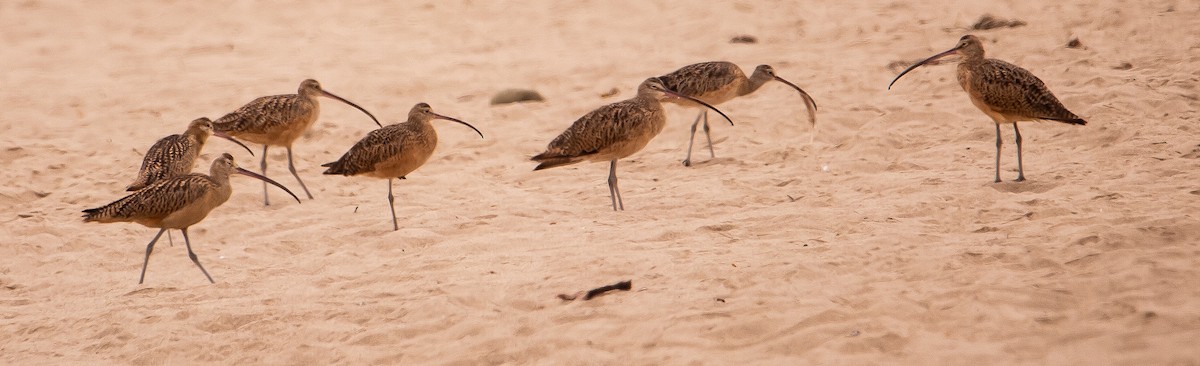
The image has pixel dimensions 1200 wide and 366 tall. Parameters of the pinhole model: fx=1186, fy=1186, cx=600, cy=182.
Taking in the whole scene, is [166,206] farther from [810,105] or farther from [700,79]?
[810,105]

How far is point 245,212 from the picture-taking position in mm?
9172

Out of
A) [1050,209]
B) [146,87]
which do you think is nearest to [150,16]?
[146,87]

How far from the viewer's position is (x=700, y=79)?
388 inches

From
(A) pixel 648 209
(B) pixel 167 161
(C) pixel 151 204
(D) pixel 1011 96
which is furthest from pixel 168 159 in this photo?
(D) pixel 1011 96

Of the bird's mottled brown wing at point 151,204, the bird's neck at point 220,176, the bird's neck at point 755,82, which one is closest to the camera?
the bird's mottled brown wing at point 151,204

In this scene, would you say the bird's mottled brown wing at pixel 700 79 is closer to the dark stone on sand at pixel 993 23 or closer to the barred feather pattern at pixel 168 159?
the barred feather pattern at pixel 168 159

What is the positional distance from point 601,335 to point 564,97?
6.24 m

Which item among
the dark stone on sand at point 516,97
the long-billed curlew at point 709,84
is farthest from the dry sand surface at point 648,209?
the long-billed curlew at point 709,84

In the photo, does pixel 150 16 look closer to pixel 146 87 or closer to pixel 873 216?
pixel 146 87

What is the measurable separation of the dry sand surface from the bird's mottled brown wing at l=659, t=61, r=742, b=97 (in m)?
0.57

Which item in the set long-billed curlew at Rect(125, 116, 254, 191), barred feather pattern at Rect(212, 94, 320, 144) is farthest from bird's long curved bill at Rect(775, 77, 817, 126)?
long-billed curlew at Rect(125, 116, 254, 191)

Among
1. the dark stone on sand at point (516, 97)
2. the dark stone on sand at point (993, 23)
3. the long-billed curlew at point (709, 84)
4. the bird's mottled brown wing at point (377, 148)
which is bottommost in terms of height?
the dark stone on sand at point (993, 23)

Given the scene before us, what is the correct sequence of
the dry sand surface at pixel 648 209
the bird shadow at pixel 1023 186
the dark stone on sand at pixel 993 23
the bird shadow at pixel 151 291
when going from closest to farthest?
the dry sand surface at pixel 648 209 < the bird shadow at pixel 151 291 < the bird shadow at pixel 1023 186 < the dark stone on sand at pixel 993 23

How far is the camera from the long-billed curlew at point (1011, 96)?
25.2 ft
